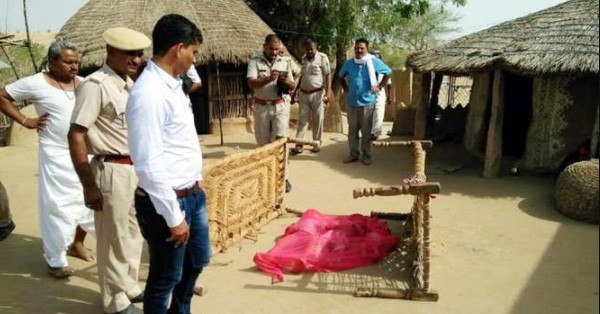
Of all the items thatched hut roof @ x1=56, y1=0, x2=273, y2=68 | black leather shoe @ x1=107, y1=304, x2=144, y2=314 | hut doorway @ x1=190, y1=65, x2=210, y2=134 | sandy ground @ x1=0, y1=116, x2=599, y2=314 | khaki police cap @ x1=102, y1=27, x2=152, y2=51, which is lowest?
sandy ground @ x1=0, y1=116, x2=599, y2=314

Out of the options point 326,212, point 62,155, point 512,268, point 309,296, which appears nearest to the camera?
point 309,296

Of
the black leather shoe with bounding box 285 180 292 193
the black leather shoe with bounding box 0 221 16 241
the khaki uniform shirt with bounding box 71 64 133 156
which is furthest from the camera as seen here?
the black leather shoe with bounding box 285 180 292 193

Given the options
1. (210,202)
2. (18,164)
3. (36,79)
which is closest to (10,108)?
(36,79)

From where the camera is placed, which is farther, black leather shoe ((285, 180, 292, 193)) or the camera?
black leather shoe ((285, 180, 292, 193))

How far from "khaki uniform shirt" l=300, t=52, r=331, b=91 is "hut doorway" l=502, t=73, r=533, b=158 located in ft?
10.8

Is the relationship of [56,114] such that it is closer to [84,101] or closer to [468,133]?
[84,101]

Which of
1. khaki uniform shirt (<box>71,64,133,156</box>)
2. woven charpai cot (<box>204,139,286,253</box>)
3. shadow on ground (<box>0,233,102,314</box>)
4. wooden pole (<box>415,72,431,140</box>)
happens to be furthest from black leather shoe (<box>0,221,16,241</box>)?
wooden pole (<box>415,72,431,140</box>)

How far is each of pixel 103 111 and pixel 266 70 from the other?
3.53m

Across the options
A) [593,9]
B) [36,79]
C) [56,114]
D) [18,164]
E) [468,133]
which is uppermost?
[593,9]

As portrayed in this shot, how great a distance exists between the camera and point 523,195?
6.46 metres

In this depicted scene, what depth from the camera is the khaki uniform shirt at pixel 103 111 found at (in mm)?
2928

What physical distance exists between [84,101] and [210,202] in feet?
4.54

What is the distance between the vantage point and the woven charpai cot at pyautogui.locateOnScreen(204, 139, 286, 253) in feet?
13.6

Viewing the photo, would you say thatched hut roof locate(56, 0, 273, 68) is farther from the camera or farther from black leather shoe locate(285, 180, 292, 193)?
black leather shoe locate(285, 180, 292, 193)
